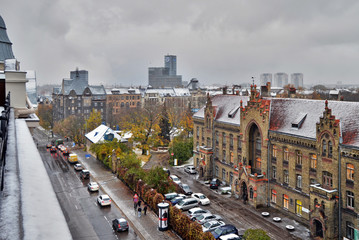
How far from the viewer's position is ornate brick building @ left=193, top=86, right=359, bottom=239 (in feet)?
96.3

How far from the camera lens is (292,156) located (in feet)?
115

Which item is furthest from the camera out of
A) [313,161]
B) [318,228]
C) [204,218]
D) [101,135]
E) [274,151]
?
[101,135]

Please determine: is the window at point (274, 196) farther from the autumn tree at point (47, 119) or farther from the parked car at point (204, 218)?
the autumn tree at point (47, 119)

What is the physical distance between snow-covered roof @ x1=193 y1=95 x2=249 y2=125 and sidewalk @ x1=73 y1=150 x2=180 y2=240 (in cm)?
1705

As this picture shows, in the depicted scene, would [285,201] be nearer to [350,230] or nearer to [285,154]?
[285,154]

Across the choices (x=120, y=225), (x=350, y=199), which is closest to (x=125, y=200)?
(x=120, y=225)

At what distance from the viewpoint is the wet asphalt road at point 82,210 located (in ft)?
101

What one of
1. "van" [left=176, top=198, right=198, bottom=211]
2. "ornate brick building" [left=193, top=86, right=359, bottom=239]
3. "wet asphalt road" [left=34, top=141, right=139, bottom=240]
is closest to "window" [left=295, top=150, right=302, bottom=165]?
"ornate brick building" [left=193, top=86, right=359, bottom=239]

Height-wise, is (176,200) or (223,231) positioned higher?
(176,200)

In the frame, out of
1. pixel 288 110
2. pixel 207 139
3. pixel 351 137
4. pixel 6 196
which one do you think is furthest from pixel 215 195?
pixel 6 196

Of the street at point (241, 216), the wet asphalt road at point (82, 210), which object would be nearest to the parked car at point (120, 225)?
the wet asphalt road at point (82, 210)

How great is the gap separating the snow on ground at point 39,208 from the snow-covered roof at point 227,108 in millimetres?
41180

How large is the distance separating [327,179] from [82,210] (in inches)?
1035

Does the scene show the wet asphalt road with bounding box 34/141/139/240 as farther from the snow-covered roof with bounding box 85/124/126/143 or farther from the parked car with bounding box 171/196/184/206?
the snow-covered roof with bounding box 85/124/126/143
